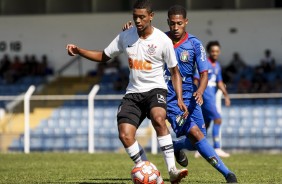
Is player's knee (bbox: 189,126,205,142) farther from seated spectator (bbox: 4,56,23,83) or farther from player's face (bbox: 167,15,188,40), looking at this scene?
seated spectator (bbox: 4,56,23,83)

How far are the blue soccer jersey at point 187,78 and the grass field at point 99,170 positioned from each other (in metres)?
0.92

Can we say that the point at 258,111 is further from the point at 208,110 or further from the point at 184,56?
the point at 184,56

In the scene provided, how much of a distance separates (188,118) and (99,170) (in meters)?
3.57

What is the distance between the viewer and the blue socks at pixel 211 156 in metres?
10.8

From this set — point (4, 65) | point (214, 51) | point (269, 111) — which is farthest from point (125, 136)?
point (4, 65)

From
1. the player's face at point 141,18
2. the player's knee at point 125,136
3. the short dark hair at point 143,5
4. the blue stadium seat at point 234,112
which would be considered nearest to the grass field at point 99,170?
the player's knee at point 125,136

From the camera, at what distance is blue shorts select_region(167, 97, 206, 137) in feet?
36.6

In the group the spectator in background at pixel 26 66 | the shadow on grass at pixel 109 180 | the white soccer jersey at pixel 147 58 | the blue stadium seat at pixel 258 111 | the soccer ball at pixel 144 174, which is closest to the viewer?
the soccer ball at pixel 144 174

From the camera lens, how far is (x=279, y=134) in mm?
22422

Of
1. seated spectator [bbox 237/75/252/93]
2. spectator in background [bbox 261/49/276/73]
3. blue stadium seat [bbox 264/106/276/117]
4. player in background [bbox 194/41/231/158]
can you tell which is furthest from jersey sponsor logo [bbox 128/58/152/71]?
spectator in background [bbox 261/49/276/73]

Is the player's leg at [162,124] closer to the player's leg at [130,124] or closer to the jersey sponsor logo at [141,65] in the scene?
Answer: the player's leg at [130,124]

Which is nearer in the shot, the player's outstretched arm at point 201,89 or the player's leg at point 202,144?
the player's outstretched arm at point 201,89

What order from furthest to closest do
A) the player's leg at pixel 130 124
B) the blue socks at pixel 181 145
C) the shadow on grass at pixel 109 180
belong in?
1. the blue socks at pixel 181 145
2. the shadow on grass at pixel 109 180
3. the player's leg at pixel 130 124

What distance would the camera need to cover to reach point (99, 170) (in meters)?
14.4
